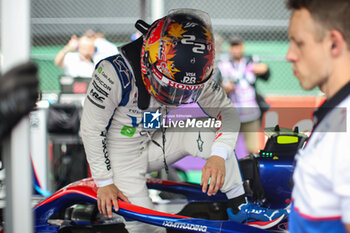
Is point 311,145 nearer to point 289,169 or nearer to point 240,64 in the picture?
point 289,169

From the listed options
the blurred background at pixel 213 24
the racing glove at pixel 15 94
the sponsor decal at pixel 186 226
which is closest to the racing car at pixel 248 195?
the sponsor decal at pixel 186 226

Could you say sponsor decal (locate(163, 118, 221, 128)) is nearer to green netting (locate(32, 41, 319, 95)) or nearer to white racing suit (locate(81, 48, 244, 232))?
white racing suit (locate(81, 48, 244, 232))

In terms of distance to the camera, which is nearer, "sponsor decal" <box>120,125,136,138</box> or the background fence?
"sponsor decal" <box>120,125,136,138</box>

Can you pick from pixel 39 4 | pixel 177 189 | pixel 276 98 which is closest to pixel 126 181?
pixel 177 189

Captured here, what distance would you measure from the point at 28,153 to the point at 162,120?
0.95m

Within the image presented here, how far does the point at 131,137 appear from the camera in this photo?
1715 millimetres

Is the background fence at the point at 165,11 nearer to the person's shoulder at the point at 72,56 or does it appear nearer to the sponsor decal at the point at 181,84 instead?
the person's shoulder at the point at 72,56

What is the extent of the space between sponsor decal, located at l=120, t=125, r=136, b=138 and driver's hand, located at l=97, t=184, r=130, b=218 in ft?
0.84

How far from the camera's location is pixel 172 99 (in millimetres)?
1461

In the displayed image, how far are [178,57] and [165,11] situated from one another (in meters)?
4.85

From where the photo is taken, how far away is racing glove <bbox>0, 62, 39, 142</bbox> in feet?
2.34

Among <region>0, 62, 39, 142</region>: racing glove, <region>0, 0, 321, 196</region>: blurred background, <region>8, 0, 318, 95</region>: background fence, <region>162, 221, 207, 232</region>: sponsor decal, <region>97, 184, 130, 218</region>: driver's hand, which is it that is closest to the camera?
<region>0, 62, 39, 142</region>: racing glove

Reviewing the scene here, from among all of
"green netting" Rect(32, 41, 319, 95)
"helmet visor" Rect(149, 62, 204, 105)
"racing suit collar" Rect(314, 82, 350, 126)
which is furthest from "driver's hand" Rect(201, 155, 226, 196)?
"green netting" Rect(32, 41, 319, 95)

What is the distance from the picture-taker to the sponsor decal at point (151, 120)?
5.59 ft
